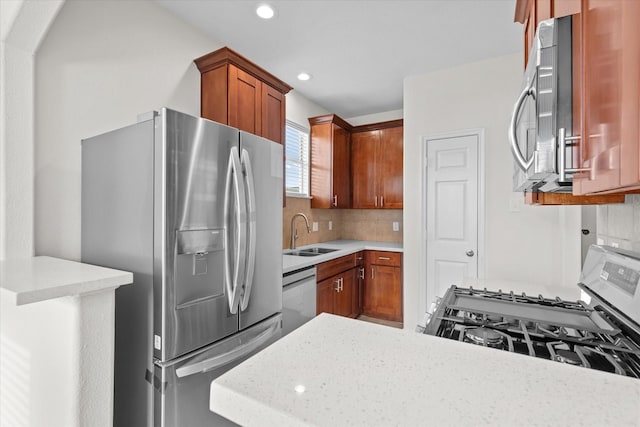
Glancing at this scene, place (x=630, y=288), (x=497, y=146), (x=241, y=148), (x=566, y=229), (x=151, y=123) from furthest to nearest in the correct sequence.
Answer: (x=497, y=146) → (x=566, y=229) → (x=241, y=148) → (x=151, y=123) → (x=630, y=288)

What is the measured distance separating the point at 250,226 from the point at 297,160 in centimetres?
218

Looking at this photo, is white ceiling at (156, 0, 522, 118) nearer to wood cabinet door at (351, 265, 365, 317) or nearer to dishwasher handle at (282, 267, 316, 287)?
A: dishwasher handle at (282, 267, 316, 287)

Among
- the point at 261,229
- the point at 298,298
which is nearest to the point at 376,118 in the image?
the point at 298,298

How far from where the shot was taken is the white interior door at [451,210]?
302 cm

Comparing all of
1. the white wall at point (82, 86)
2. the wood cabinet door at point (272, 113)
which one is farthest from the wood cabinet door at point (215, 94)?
the wood cabinet door at point (272, 113)

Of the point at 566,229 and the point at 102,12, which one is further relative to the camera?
the point at 566,229

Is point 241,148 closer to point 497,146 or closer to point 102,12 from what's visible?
point 102,12

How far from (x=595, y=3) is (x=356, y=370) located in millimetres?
762

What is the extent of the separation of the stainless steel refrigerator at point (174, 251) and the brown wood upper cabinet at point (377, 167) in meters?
2.56

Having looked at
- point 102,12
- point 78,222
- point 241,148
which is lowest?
point 78,222

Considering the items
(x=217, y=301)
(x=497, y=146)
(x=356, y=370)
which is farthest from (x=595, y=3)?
(x=497, y=146)

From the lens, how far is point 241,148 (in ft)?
5.57

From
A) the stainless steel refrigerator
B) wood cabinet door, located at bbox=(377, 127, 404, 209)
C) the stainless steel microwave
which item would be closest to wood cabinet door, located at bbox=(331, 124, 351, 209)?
wood cabinet door, located at bbox=(377, 127, 404, 209)

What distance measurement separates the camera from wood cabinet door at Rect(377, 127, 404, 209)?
12.9ft
